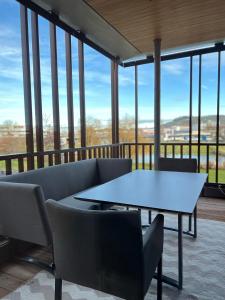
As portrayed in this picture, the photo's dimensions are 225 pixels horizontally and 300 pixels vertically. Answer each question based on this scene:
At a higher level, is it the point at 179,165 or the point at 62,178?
the point at 179,165

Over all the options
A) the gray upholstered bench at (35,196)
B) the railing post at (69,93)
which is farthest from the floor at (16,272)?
the railing post at (69,93)

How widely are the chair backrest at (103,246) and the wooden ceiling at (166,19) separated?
2.48 meters

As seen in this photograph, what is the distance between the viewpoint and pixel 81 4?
8.96 ft

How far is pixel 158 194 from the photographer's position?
1688mm

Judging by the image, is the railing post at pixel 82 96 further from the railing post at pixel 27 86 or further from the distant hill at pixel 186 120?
the distant hill at pixel 186 120

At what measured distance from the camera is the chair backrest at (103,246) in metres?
1.02

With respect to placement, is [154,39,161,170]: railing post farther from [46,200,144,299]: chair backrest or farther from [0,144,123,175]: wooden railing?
[46,200,144,299]: chair backrest

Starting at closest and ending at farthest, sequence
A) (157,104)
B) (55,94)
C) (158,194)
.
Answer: (158,194)
(55,94)
(157,104)

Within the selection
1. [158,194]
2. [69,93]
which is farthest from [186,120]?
[158,194]

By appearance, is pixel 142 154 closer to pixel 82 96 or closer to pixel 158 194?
pixel 82 96

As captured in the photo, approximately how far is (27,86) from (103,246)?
7.53ft

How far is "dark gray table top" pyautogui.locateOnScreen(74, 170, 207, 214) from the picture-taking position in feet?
4.84

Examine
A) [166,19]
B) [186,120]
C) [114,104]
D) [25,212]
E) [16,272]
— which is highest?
[166,19]

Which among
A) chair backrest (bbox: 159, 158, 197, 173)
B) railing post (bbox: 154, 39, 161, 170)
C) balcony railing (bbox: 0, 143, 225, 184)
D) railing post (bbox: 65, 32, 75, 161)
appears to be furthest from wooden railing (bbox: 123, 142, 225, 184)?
railing post (bbox: 65, 32, 75, 161)
